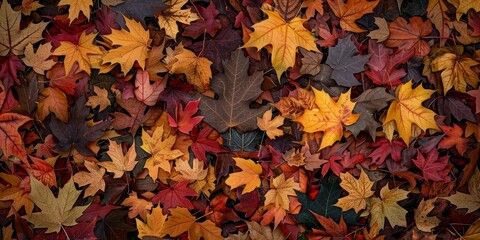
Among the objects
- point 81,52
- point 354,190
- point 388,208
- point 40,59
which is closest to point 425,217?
point 388,208

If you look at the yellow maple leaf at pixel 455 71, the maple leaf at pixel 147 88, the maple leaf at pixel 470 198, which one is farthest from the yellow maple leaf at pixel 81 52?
the maple leaf at pixel 470 198

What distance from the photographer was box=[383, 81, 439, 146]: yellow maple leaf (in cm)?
140

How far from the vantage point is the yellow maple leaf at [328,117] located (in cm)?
139

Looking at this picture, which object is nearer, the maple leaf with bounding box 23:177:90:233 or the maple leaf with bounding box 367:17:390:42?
the maple leaf with bounding box 23:177:90:233

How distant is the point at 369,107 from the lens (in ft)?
4.64

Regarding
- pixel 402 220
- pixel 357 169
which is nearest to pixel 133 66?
pixel 357 169

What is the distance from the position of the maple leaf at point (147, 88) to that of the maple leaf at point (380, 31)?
638mm

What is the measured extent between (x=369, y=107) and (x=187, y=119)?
21.2 inches

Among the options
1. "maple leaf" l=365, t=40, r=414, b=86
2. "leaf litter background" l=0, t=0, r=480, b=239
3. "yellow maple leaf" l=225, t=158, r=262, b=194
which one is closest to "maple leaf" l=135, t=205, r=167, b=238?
"leaf litter background" l=0, t=0, r=480, b=239

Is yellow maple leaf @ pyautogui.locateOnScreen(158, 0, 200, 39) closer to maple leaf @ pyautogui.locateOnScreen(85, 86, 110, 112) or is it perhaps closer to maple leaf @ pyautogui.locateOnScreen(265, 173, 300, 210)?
maple leaf @ pyautogui.locateOnScreen(85, 86, 110, 112)

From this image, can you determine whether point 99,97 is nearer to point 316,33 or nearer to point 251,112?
point 251,112

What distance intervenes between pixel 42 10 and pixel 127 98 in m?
0.36

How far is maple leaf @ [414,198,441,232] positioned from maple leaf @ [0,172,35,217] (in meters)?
1.15

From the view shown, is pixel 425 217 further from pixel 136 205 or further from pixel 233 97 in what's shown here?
pixel 136 205
